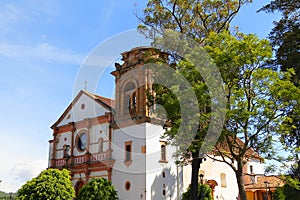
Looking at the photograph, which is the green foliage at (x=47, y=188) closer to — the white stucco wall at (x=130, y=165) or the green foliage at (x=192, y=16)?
the white stucco wall at (x=130, y=165)

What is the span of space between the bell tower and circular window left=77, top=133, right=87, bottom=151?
439cm

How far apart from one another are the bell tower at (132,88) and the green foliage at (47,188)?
21.6ft

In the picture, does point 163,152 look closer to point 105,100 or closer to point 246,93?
point 105,100

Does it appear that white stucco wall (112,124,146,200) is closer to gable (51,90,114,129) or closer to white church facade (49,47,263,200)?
white church facade (49,47,263,200)

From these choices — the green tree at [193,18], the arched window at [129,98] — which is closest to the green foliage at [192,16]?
the green tree at [193,18]

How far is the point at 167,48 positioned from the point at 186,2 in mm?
3158

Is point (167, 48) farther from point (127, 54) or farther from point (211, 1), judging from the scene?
point (127, 54)

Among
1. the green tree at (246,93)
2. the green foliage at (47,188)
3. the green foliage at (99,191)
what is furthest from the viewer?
the green foliage at (99,191)

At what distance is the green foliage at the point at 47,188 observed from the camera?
2089cm

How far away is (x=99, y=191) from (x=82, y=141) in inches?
304

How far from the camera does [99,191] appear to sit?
75.4 ft

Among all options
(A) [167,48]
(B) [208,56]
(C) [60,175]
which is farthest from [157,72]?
(C) [60,175]

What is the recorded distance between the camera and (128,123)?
1021 inches

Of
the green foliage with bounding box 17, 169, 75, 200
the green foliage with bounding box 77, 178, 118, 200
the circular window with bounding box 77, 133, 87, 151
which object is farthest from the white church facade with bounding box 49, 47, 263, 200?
the green foliage with bounding box 17, 169, 75, 200
